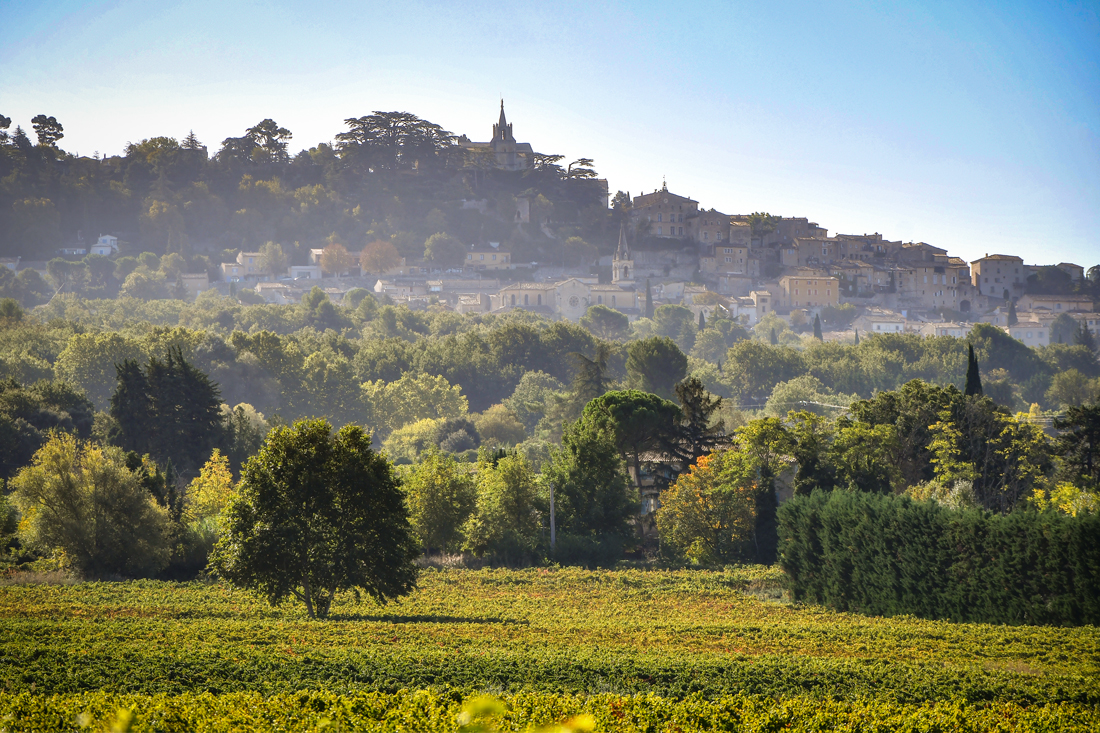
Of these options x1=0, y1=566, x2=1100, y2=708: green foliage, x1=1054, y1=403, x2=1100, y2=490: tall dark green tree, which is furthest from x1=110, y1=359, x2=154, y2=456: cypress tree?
x1=1054, y1=403, x2=1100, y2=490: tall dark green tree

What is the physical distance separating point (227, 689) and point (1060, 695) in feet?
31.4

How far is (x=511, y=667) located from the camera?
11492 millimetres

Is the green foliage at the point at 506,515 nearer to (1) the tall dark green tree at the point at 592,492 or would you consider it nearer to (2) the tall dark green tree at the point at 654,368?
(1) the tall dark green tree at the point at 592,492

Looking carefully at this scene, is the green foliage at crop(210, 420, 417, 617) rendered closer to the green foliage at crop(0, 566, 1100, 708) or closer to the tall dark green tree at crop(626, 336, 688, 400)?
the green foliage at crop(0, 566, 1100, 708)

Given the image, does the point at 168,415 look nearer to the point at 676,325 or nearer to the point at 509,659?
the point at 509,659

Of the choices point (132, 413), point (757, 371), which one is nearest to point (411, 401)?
point (132, 413)

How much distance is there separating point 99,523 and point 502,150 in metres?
129

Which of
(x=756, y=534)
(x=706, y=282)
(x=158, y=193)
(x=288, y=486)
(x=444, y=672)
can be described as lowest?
(x=756, y=534)

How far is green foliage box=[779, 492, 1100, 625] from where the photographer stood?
16328mm

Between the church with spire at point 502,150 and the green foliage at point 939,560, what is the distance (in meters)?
124

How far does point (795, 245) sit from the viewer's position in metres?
134

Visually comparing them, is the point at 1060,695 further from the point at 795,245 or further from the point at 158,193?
the point at 158,193

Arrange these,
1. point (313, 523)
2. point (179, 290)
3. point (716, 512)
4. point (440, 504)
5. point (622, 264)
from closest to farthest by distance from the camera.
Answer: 1. point (313, 523)
2. point (440, 504)
3. point (716, 512)
4. point (179, 290)
5. point (622, 264)

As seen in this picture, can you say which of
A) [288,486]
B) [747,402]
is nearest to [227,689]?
[288,486]
